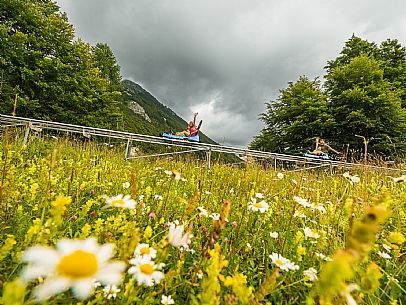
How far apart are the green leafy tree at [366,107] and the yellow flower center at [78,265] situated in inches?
810

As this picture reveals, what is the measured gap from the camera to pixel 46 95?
16.4m

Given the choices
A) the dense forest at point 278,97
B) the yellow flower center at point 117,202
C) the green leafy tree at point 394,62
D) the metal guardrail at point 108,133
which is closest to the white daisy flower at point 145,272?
the yellow flower center at point 117,202

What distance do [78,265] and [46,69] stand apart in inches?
764

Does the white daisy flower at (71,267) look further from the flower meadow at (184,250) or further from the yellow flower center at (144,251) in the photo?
the yellow flower center at (144,251)

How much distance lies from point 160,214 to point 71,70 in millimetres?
19400

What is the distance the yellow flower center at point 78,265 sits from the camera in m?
0.45

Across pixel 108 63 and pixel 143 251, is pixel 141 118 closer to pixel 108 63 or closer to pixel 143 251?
pixel 108 63

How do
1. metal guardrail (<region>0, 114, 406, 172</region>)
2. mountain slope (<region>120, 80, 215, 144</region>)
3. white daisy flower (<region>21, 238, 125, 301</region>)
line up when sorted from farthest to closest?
mountain slope (<region>120, 80, 215, 144</region>) < metal guardrail (<region>0, 114, 406, 172</region>) < white daisy flower (<region>21, 238, 125, 301</region>)

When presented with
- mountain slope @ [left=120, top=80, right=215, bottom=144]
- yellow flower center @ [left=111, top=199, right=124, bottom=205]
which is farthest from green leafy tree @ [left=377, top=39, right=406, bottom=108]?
yellow flower center @ [left=111, top=199, right=124, bottom=205]

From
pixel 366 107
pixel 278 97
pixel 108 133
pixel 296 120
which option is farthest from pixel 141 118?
pixel 108 133

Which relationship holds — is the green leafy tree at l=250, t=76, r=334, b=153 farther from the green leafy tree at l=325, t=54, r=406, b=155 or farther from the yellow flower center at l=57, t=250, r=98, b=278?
the yellow flower center at l=57, t=250, r=98, b=278

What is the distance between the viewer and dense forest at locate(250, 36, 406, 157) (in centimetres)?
1866

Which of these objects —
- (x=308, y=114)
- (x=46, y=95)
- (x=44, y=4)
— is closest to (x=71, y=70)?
(x=46, y=95)

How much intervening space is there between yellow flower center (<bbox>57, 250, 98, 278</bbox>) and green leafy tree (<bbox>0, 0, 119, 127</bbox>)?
1635cm
